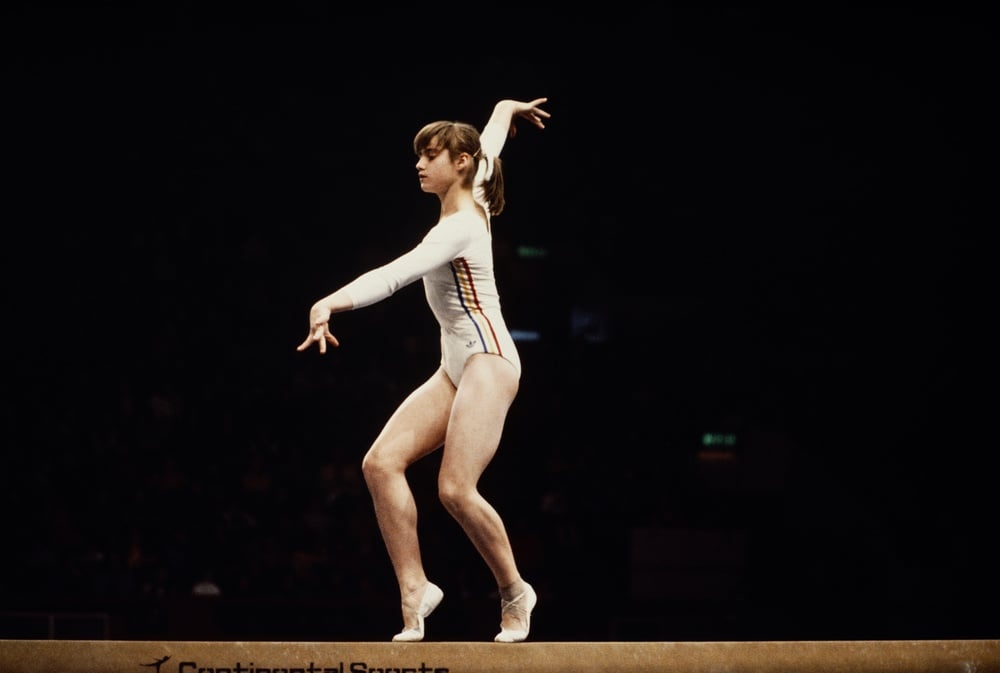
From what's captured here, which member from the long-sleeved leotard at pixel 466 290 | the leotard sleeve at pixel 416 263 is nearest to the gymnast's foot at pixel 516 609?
the long-sleeved leotard at pixel 466 290

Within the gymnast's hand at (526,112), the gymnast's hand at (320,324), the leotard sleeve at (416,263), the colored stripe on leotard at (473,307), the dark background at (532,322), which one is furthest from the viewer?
the dark background at (532,322)

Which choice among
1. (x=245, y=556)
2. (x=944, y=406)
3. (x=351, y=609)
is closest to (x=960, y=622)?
(x=944, y=406)

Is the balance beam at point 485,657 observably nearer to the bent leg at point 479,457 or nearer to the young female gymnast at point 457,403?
the young female gymnast at point 457,403

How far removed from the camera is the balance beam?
403 cm

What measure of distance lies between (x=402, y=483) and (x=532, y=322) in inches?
357

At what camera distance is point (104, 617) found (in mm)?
8875

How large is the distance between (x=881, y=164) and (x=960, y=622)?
5.00m

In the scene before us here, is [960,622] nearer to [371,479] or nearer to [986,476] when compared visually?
[986,476]

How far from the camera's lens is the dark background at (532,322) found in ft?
32.6

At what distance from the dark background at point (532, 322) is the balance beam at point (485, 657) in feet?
16.9

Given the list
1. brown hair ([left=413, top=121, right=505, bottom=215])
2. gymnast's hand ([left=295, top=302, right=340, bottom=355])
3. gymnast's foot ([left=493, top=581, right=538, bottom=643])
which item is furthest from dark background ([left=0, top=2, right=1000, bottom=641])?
gymnast's hand ([left=295, top=302, right=340, bottom=355])

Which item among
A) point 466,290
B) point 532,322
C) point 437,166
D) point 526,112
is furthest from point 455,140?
point 532,322

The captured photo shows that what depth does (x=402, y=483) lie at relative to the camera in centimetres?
444

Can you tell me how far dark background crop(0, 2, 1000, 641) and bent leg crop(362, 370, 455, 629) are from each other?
16.3ft
